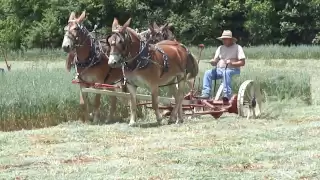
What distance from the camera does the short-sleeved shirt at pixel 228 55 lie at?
13.2 metres

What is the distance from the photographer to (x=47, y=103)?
12.1 metres

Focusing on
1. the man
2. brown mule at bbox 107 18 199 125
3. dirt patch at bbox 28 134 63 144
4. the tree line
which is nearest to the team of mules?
brown mule at bbox 107 18 199 125

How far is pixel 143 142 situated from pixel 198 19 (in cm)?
3886

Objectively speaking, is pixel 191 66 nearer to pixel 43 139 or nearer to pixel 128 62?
pixel 128 62

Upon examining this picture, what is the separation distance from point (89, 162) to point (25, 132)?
272 cm

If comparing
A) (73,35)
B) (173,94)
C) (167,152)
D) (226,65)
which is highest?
(73,35)

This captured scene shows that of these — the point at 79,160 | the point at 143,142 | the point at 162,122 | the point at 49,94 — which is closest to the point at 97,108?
the point at 49,94

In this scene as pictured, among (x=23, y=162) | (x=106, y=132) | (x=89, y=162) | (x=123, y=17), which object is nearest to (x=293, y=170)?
(x=89, y=162)

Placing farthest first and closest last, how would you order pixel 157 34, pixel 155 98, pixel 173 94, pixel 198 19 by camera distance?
pixel 198 19 < pixel 157 34 < pixel 173 94 < pixel 155 98

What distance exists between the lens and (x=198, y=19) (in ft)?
157

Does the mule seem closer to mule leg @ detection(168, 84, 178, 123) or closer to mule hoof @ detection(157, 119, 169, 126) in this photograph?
mule leg @ detection(168, 84, 178, 123)

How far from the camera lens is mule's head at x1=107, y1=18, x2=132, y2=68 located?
11.0 meters

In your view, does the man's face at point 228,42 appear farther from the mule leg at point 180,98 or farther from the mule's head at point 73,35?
the mule's head at point 73,35

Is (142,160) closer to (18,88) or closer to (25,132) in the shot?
(25,132)
